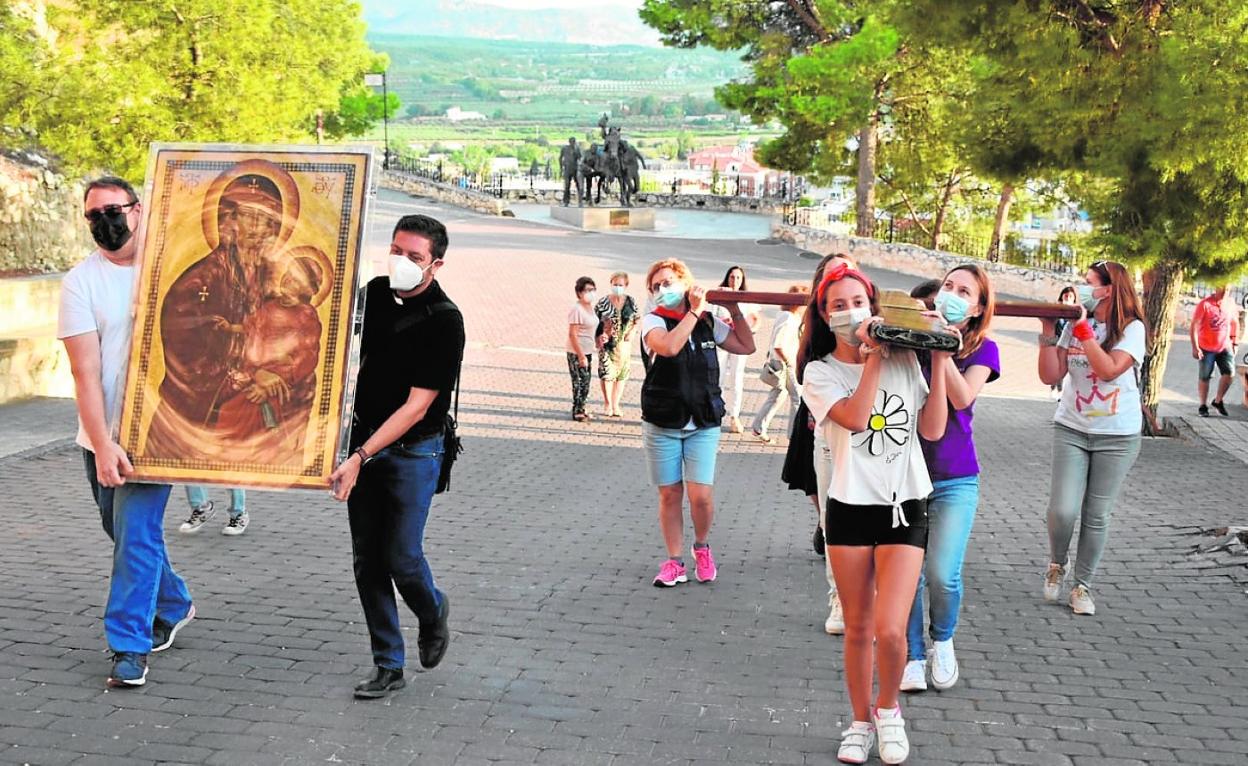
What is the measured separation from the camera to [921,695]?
18.4ft

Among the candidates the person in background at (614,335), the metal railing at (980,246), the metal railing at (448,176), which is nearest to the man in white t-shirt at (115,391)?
the person in background at (614,335)

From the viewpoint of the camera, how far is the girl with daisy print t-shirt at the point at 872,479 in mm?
4645

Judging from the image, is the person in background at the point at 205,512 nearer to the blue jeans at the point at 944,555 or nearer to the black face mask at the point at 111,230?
the black face mask at the point at 111,230

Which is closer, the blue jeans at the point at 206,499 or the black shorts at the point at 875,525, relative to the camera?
the black shorts at the point at 875,525

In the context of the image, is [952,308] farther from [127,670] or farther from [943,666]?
[127,670]

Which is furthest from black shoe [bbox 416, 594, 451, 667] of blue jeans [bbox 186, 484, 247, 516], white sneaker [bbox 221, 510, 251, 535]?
white sneaker [bbox 221, 510, 251, 535]

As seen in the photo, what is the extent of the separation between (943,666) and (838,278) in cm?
194

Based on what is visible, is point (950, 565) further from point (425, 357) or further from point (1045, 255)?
point (1045, 255)

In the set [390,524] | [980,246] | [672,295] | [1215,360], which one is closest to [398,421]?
[390,524]

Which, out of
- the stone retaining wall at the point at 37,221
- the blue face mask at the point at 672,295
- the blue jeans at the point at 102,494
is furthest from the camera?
the stone retaining wall at the point at 37,221

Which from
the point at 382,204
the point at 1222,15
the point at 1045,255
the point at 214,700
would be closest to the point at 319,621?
the point at 214,700

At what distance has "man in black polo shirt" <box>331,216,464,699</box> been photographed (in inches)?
196

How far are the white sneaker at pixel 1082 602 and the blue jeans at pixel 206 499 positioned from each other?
480 centimetres

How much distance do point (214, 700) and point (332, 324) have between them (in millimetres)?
1574
